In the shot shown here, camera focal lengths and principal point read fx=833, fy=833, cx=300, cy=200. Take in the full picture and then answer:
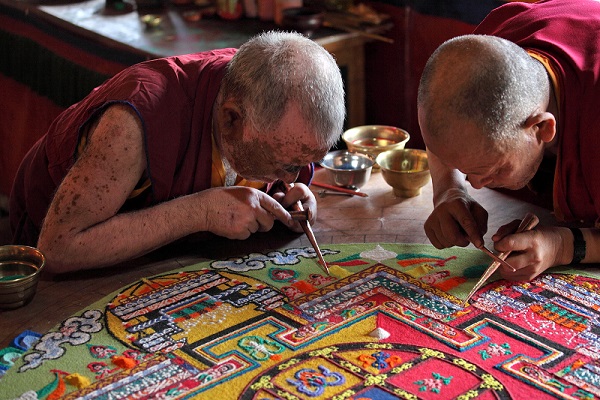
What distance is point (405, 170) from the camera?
3734 mm

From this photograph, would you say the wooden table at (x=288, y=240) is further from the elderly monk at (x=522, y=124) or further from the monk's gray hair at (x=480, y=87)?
the monk's gray hair at (x=480, y=87)

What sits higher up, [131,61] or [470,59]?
[470,59]

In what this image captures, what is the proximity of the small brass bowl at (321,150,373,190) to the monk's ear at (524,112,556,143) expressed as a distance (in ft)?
3.55

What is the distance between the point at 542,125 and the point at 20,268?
1.80 metres

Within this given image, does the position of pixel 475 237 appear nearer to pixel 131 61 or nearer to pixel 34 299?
pixel 34 299

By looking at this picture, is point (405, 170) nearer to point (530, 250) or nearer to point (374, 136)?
point (374, 136)

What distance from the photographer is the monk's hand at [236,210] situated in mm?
3051

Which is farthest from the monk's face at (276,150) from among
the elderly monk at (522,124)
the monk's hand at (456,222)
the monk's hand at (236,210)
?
the monk's hand at (456,222)

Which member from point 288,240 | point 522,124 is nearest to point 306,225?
point 288,240

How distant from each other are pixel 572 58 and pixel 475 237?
71cm

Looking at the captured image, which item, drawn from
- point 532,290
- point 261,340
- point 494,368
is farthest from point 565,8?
point 261,340

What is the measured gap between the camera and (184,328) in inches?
101

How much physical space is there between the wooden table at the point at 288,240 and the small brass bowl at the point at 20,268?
4 centimetres

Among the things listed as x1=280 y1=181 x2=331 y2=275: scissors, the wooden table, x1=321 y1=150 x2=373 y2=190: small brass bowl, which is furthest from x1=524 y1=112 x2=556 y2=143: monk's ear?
x1=321 y1=150 x2=373 y2=190: small brass bowl
